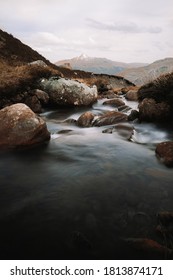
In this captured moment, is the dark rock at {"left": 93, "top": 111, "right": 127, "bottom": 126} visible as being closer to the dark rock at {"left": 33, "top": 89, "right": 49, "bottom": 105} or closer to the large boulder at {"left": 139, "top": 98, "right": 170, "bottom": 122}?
the large boulder at {"left": 139, "top": 98, "right": 170, "bottom": 122}

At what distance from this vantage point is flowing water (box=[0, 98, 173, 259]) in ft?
11.2

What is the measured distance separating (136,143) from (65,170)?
2919 millimetres

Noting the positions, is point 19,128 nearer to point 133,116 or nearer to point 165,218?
point 165,218

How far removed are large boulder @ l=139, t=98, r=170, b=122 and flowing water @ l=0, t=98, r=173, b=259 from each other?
11.1 ft

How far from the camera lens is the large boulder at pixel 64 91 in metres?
14.3

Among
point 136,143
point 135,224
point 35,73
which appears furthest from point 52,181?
point 35,73

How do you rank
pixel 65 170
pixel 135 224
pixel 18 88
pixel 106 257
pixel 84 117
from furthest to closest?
pixel 18 88 < pixel 84 117 < pixel 65 170 < pixel 135 224 < pixel 106 257

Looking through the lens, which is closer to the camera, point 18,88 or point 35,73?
point 18,88

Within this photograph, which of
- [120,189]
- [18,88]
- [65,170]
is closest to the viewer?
[120,189]

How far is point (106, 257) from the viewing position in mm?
3244

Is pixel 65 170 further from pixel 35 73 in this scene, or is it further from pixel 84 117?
pixel 35 73

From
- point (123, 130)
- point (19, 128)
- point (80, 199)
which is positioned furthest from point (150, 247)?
point (123, 130)

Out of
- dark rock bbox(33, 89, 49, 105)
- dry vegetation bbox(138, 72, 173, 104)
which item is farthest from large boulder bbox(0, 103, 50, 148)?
dark rock bbox(33, 89, 49, 105)

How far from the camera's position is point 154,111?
1061cm
